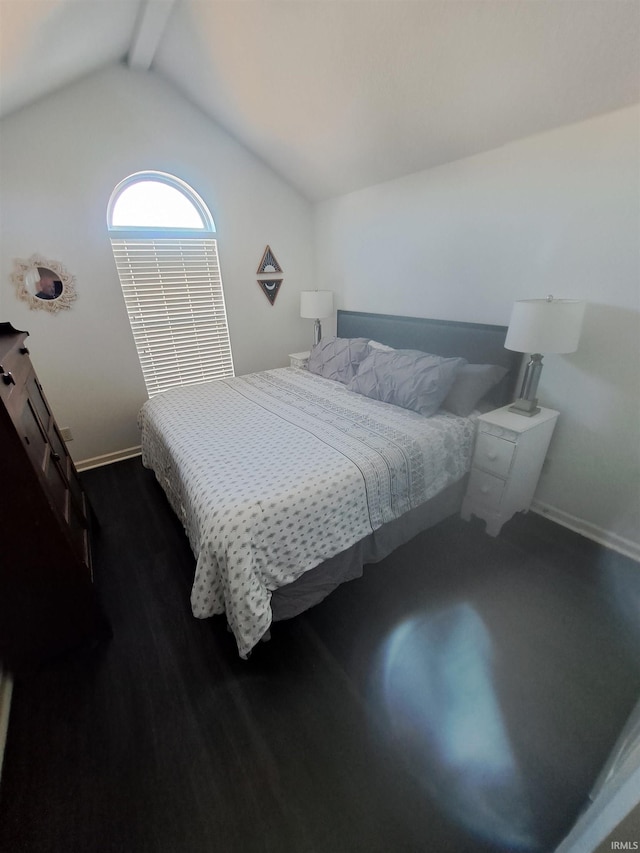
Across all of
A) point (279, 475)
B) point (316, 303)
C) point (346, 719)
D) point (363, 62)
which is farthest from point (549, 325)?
point (316, 303)

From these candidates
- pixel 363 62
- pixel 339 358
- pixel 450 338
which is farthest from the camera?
pixel 339 358

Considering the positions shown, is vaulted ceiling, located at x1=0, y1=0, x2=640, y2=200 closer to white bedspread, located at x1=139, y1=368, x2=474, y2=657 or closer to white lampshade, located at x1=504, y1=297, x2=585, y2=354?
white lampshade, located at x1=504, y1=297, x2=585, y2=354

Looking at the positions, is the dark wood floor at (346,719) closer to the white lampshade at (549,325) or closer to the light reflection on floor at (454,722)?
the light reflection on floor at (454,722)

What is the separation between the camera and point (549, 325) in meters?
1.71

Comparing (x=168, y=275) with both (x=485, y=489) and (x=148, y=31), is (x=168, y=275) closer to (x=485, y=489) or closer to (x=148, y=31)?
(x=148, y=31)

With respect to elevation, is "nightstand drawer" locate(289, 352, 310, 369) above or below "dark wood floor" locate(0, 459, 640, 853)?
above

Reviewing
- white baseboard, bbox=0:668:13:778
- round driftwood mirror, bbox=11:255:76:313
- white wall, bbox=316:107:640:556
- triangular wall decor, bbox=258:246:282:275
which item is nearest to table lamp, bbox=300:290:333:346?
triangular wall decor, bbox=258:246:282:275

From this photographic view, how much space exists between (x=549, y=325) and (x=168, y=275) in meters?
2.87

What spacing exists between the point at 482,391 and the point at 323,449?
1.08 meters

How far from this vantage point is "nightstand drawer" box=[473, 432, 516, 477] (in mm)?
1880

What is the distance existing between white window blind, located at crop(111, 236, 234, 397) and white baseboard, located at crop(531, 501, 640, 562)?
2973mm

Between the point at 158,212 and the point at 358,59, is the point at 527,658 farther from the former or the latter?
the point at 158,212

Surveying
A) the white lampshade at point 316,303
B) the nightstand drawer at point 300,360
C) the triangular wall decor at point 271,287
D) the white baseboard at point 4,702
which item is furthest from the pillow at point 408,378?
the white baseboard at point 4,702

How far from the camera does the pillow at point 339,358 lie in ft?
9.10
